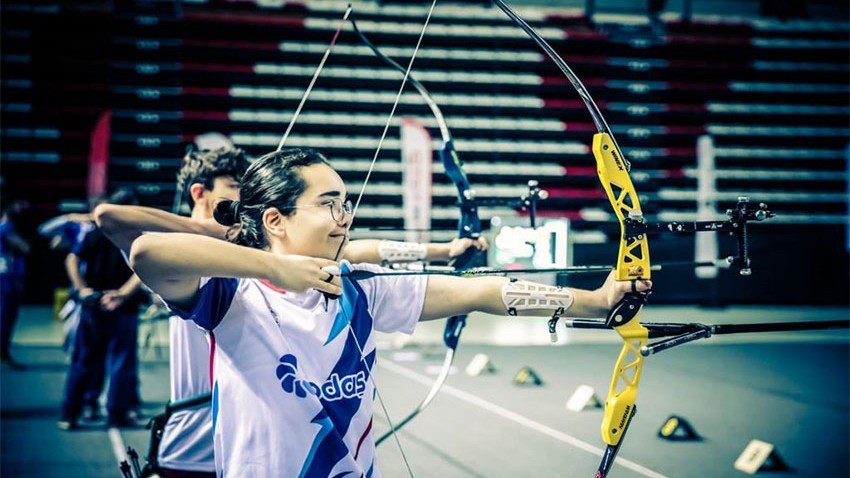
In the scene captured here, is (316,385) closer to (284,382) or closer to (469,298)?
(284,382)

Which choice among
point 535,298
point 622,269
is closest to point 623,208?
point 622,269

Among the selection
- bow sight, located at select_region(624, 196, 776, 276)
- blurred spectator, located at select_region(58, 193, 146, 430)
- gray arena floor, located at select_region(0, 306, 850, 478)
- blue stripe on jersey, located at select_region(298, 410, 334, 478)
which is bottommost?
gray arena floor, located at select_region(0, 306, 850, 478)

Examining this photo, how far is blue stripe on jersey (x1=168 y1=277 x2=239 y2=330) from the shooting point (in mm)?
1345

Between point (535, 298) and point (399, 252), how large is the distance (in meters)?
1.04

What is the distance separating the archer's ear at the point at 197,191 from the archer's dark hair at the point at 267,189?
72cm

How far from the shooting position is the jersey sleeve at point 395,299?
60.6 inches

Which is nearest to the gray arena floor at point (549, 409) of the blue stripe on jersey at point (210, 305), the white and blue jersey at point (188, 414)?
the white and blue jersey at point (188, 414)

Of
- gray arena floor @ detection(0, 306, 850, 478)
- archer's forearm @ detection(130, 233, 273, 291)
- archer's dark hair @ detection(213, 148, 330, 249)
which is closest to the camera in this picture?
archer's forearm @ detection(130, 233, 273, 291)

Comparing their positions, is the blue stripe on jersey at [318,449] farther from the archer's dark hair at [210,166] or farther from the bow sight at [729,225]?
the archer's dark hair at [210,166]

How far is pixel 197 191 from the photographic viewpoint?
229 cm

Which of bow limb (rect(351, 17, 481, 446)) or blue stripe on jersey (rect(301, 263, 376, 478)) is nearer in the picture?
blue stripe on jersey (rect(301, 263, 376, 478))

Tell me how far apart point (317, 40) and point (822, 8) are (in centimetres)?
636

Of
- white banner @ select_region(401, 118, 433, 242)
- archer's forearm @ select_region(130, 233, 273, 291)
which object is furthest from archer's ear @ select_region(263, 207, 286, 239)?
white banner @ select_region(401, 118, 433, 242)

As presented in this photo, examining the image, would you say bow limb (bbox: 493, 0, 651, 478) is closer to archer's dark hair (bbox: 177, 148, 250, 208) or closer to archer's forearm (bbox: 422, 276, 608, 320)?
archer's forearm (bbox: 422, 276, 608, 320)
